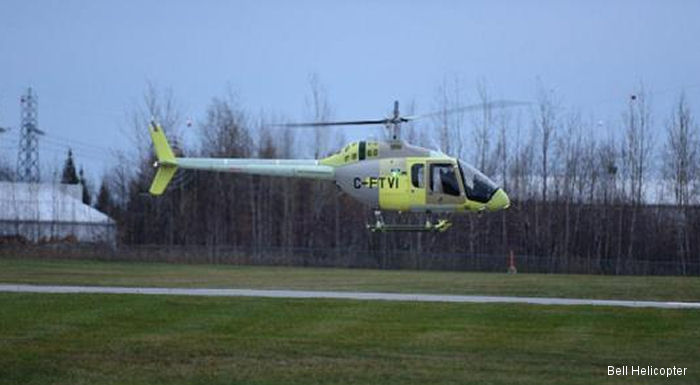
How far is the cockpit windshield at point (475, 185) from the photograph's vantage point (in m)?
32.3

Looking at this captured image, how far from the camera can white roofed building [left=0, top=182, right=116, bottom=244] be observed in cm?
6300

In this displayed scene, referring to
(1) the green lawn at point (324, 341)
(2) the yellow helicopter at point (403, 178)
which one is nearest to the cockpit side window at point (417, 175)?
(2) the yellow helicopter at point (403, 178)

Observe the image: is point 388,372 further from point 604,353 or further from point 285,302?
point 285,302

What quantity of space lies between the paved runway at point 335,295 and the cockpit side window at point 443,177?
6600mm

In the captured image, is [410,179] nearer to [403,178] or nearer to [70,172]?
[403,178]

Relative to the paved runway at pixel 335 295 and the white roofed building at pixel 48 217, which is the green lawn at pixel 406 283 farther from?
the white roofed building at pixel 48 217

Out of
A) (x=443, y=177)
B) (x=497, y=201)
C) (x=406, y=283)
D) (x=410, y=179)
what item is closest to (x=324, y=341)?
(x=406, y=283)

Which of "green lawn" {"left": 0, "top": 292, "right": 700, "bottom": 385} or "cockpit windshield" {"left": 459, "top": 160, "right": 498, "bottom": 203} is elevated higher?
"cockpit windshield" {"left": 459, "top": 160, "right": 498, "bottom": 203}

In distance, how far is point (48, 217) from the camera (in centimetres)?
6525

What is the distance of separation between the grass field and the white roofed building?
40948mm

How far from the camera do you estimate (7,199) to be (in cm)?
6625

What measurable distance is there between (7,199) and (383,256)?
23135 mm

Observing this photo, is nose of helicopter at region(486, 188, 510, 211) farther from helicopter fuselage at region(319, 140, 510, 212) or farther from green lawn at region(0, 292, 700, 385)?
green lawn at region(0, 292, 700, 385)

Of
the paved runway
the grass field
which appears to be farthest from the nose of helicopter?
the grass field
